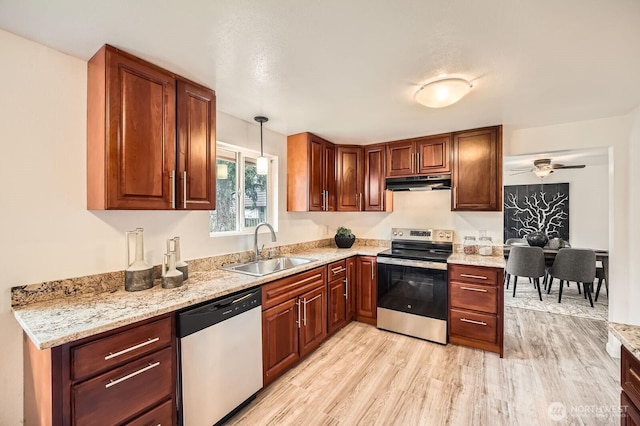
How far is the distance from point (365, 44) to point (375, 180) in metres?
2.26

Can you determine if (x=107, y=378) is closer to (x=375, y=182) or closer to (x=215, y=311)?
(x=215, y=311)

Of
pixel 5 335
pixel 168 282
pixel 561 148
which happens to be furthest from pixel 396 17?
pixel 561 148

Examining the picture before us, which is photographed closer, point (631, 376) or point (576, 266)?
point (631, 376)

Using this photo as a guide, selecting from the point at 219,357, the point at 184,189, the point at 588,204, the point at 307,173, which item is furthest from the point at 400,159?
the point at 588,204

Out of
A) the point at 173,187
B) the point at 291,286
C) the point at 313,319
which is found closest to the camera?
the point at 173,187

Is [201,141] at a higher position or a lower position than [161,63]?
lower

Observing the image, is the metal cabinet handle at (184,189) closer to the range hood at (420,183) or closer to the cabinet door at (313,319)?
the cabinet door at (313,319)

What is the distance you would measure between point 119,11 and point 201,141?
86 centimetres

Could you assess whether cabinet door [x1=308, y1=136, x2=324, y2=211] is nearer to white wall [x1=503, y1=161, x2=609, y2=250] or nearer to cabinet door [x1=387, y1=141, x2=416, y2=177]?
cabinet door [x1=387, y1=141, x2=416, y2=177]

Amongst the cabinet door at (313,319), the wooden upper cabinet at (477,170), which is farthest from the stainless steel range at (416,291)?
the cabinet door at (313,319)

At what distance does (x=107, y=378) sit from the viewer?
1.25 metres

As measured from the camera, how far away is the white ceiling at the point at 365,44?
123 centimetres

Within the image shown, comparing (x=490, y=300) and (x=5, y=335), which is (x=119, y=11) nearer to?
(x=5, y=335)

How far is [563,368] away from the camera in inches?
96.2
